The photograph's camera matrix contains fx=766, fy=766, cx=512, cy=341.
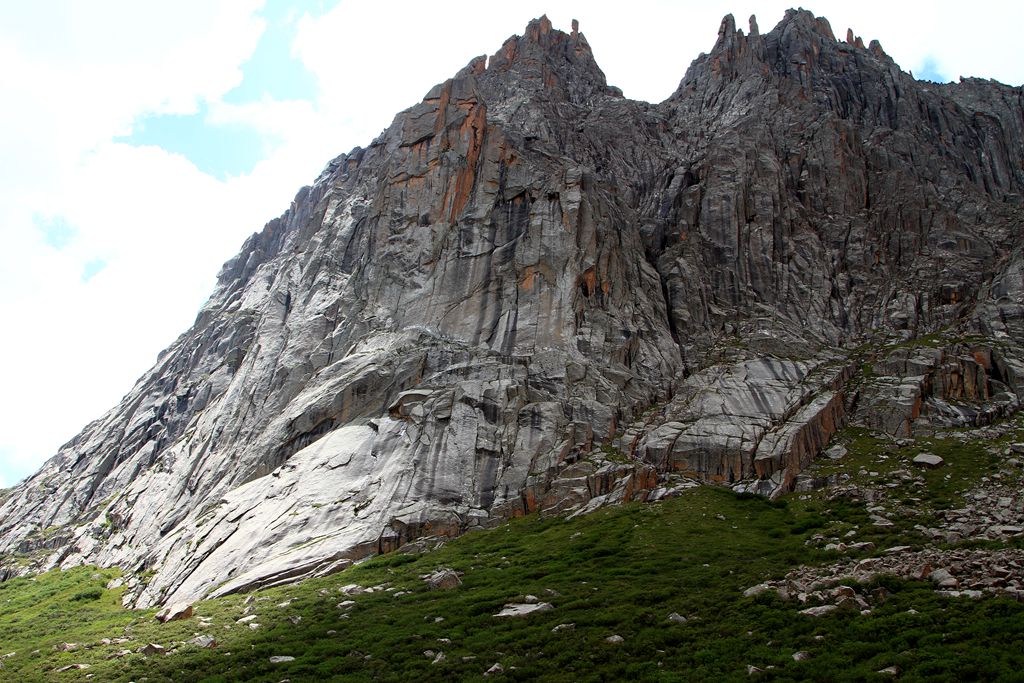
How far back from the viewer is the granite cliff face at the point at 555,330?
2247 inches

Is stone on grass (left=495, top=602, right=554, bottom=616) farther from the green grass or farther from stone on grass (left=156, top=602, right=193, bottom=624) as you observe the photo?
stone on grass (left=156, top=602, right=193, bottom=624)

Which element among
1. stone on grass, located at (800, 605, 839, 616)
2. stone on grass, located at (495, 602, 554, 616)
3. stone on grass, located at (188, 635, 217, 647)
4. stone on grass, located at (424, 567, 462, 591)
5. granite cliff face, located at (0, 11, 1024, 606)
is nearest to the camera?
stone on grass, located at (800, 605, 839, 616)

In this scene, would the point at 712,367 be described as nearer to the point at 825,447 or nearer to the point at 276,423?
the point at 825,447

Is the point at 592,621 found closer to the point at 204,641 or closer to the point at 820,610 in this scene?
the point at 820,610

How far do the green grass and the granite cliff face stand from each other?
16.0 ft

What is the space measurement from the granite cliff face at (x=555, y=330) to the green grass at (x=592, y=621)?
4874 millimetres

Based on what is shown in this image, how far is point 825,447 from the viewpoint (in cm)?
5831

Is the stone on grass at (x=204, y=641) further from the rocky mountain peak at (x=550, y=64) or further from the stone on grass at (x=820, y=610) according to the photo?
the rocky mountain peak at (x=550, y=64)

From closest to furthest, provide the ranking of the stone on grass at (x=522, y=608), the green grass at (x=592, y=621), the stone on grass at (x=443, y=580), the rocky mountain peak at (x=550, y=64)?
the green grass at (x=592, y=621) < the stone on grass at (x=522, y=608) < the stone on grass at (x=443, y=580) < the rocky mountain peak at (x=550, y=64)

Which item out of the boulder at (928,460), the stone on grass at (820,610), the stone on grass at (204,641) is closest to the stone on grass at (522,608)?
the stone on grass at (820,610)

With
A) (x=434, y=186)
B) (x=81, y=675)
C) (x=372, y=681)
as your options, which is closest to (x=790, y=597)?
(x=372, y=681)

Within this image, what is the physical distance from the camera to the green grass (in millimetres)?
27703

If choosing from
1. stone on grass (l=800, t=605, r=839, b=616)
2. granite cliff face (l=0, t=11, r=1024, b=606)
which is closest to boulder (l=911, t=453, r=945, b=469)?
granite cliff face (l=0, t=11, r=1024, b=606)

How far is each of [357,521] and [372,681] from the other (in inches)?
922
